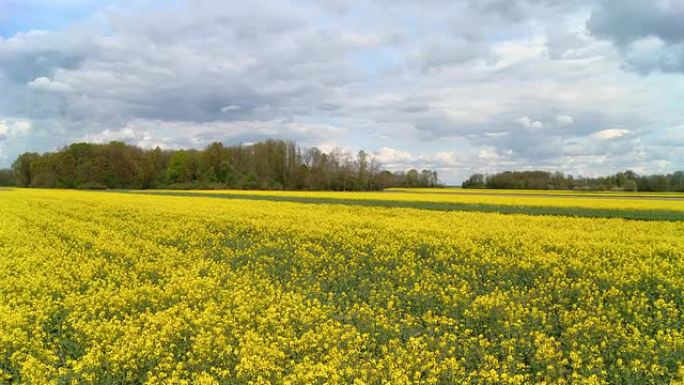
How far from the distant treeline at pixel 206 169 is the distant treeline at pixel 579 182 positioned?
22.3 metres

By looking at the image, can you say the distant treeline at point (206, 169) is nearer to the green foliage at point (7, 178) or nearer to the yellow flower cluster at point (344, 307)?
→ the green foliage at point (7, 178)

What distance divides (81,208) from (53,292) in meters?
21.8

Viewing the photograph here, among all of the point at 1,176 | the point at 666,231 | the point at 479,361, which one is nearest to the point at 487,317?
the point at 479,361

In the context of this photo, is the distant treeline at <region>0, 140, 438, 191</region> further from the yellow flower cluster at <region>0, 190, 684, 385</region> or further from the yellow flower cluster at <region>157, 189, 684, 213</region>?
the yellow flower cluster at <region>0, 190, 684, 385</region>

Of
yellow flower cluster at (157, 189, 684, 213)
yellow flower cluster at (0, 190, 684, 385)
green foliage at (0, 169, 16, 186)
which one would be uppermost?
green foliage at (0, 169, 16, 186)

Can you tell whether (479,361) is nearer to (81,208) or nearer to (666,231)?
(666,231)

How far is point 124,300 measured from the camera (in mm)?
8875

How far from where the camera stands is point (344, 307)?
9.15 meters

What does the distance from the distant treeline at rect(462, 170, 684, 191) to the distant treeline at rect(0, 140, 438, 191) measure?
2229 centimetres

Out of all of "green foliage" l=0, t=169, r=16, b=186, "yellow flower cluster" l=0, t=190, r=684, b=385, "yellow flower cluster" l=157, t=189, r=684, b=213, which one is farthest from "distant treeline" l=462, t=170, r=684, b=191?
"green foliage" l=0, t=169, r=16, b=186

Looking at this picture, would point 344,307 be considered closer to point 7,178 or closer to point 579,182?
point 579,182

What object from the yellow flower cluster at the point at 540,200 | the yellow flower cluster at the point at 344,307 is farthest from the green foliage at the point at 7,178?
the yellow flower cluster at the point at 344,307

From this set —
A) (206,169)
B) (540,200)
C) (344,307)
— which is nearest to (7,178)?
(206,169)

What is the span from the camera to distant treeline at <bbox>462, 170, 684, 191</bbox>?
74.2m
